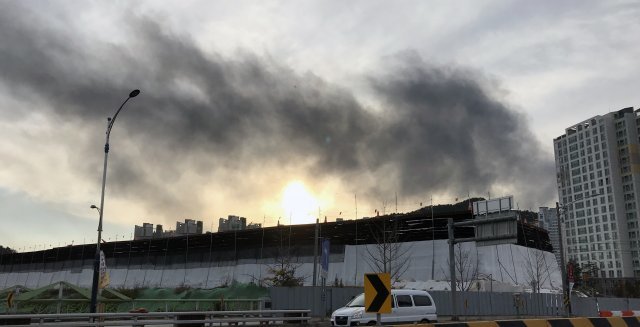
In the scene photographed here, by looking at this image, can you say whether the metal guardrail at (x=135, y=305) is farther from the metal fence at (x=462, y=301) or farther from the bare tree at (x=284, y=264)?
the bare tree at (x=284, y=264)

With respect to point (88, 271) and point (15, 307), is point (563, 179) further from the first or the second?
point (15, 307)

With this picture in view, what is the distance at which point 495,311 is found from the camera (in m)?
43.9

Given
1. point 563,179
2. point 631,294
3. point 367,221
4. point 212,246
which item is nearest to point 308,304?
point 367,221

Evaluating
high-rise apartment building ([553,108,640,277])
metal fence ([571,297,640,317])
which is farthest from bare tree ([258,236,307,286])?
high-rise apartment building ([553,108,640,277])

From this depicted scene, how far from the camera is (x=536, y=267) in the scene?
222ft

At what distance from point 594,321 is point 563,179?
184 metres

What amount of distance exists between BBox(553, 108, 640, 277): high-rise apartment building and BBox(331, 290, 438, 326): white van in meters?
142

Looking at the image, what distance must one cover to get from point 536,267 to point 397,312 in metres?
51.3

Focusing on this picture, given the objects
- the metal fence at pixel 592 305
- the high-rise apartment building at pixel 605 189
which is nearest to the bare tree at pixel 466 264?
the metal fence at pixel 592 305

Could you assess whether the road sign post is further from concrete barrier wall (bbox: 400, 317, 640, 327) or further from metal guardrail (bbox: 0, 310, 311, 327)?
metal guardrail (bbox: 0, 310, 311, 327)

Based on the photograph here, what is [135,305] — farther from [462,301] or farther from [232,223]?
[232,223]

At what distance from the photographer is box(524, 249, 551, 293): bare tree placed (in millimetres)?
66938

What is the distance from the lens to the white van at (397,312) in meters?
21.5

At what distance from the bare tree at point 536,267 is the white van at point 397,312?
47099mm
